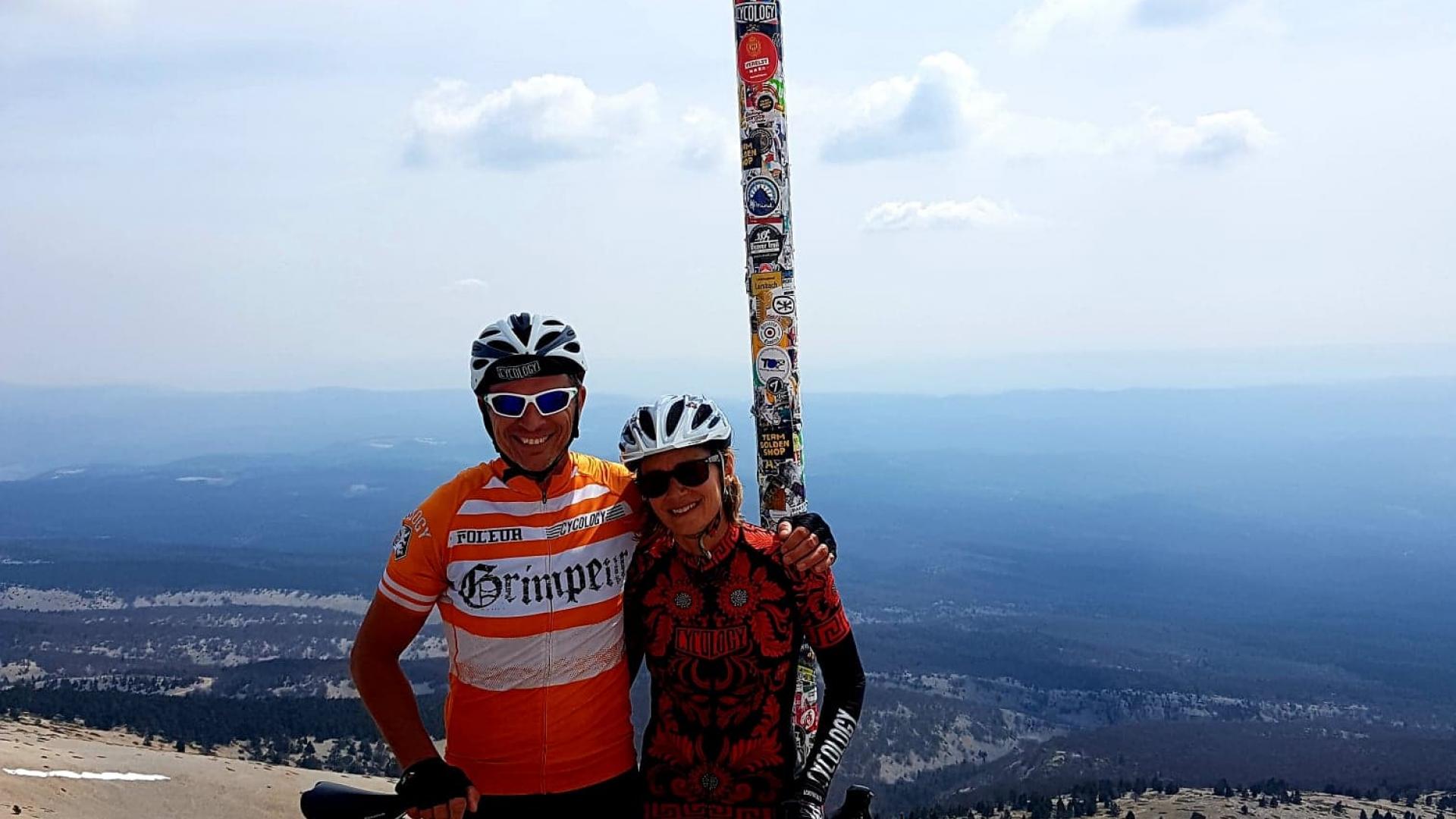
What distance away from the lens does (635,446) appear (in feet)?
16.9

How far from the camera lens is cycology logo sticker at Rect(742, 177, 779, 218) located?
7.63 m

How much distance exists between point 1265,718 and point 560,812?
14630 centimetres

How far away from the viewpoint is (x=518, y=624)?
4863mm

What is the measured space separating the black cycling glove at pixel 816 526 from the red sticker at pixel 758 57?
3.58 m

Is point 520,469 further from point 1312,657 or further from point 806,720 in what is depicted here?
point 1312,657

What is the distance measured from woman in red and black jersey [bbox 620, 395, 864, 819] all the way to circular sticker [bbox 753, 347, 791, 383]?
8.84 ft

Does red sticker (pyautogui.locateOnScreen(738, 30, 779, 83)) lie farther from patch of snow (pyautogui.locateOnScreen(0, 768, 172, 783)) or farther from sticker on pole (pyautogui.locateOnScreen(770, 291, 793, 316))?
patch of snow (pyautogui.locateOnScreen(0, 768, 172, 783))

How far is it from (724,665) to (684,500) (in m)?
0.84

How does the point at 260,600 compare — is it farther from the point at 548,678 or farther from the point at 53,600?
the point at 548,678

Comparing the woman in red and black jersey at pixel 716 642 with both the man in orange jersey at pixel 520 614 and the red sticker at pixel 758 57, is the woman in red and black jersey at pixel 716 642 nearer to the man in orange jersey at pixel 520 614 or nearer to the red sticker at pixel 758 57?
the man in orange jersey at pixel 520 614

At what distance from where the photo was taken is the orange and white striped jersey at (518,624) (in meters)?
4.89

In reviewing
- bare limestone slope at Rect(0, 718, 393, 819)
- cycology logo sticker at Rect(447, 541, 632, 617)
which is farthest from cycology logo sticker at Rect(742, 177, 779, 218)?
bare limestone slope at Rect(0, 718, 393, 819)

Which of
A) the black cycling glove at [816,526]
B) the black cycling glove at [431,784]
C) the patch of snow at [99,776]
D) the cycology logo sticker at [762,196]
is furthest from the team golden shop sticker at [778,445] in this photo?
the patch of snow at [99,776]

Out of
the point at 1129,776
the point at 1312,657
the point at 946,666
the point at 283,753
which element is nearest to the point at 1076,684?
the point at 946,666
